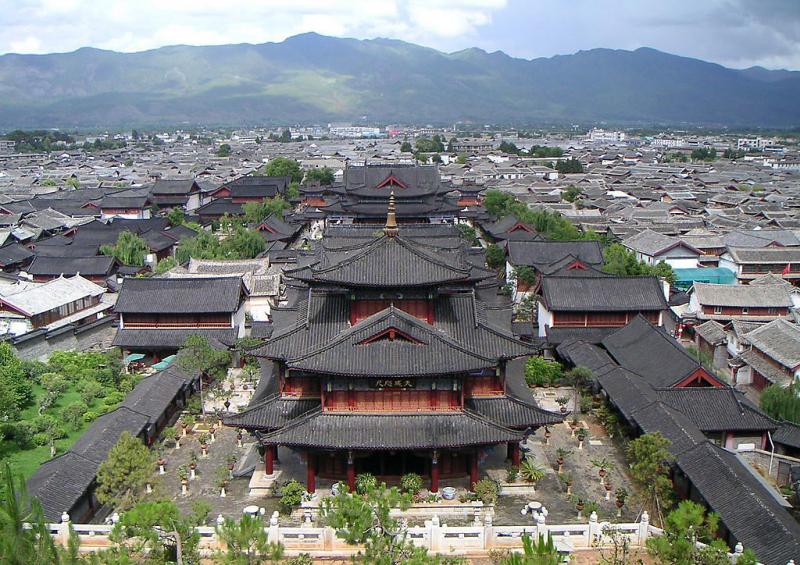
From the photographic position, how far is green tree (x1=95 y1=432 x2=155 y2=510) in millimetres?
19516

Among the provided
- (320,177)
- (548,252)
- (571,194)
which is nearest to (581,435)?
(548,252)

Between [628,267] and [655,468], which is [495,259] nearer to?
[628,267]

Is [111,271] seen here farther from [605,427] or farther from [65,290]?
[605,427]

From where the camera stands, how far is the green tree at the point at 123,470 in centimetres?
1952

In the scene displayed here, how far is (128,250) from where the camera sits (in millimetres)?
54219

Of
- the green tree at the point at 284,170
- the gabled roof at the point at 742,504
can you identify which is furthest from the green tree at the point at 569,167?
the gabled roof at the point at 742,504

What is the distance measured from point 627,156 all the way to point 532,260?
4875 inches

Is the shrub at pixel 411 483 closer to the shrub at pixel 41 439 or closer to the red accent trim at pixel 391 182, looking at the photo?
the shrub at pixel 41 439

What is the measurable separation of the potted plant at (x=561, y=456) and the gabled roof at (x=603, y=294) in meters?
11.2

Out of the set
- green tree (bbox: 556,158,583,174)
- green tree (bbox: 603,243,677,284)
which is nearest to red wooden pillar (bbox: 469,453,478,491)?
green tree (bbox: 603,243,677,284)

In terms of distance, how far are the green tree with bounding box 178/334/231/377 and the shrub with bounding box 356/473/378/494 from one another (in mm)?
12224

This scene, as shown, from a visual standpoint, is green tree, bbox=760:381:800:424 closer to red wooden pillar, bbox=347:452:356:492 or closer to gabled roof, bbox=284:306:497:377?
gabled roof, bbox=284:306:497:377

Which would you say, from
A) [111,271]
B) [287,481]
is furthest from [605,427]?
[111,271]

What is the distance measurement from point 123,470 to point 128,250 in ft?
124
